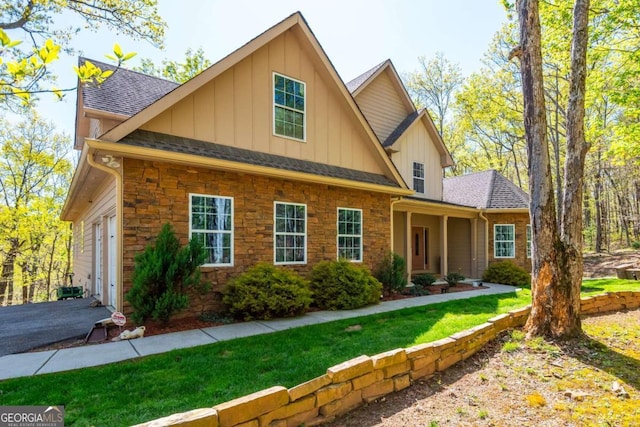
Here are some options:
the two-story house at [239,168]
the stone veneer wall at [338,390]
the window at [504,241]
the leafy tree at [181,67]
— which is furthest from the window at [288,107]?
the leafy tree at [181,67]

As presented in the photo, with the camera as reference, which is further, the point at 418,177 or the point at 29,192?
the point at 29,192

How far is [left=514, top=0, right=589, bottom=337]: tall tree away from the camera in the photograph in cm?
485

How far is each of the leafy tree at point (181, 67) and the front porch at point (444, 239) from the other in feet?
55.7

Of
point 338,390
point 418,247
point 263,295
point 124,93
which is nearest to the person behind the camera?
point 338,390

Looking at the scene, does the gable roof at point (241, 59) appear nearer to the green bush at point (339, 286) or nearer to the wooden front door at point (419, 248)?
the green bush at point (339, 286)

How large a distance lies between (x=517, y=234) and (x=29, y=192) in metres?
26.1

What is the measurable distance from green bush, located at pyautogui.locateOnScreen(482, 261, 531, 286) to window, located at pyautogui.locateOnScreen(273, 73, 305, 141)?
934 centimetres

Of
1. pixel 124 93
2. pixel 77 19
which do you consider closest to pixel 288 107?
pixel 124 93

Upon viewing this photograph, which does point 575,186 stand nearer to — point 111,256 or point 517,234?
point 111,256

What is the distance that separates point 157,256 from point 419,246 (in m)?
11.9

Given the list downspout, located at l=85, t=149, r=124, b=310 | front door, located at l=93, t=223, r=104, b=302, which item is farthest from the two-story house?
front door, located at l=93, t=223, r=104, b=302

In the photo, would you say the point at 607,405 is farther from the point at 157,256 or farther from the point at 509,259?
the point at 509,259

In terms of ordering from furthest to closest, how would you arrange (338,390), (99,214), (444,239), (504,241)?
(504,241) < (444,239) < (99,214) < (338,390)

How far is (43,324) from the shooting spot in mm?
6418
